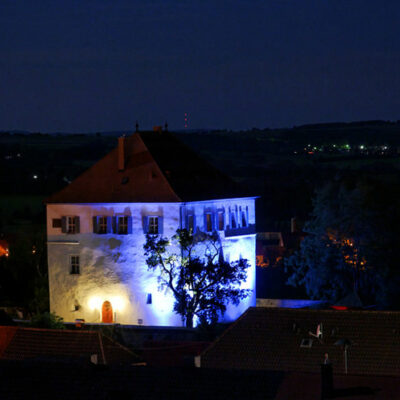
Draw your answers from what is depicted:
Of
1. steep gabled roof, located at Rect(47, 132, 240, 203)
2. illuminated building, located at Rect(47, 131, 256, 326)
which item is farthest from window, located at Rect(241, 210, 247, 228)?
steep gabled roof, located at Rect(47, 132, 240, 203)

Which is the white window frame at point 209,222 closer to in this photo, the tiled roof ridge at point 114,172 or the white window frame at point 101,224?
the tiled roof ridge at point 114,172

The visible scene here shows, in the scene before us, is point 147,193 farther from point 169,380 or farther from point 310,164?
point 310,164

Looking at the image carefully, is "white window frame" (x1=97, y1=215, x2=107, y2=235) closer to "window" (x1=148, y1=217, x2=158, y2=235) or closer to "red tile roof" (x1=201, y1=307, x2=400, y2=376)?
"window" (x1=148, y1=217, x2=158, y2=235)

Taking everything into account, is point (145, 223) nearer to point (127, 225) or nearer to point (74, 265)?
point (127, 225)

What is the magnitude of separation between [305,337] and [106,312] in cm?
1962

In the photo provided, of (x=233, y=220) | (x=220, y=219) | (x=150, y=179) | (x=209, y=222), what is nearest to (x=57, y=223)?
(x=150, y=179)

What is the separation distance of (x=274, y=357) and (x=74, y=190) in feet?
75.7

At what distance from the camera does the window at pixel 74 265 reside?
64.5m

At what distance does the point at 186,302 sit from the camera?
6247 cm

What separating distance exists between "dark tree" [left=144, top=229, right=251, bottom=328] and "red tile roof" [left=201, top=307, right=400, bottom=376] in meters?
14.7

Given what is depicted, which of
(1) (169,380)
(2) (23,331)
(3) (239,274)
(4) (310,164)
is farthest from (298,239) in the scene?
(1) (169,380)

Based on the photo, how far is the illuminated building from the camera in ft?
207

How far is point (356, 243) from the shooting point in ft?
233

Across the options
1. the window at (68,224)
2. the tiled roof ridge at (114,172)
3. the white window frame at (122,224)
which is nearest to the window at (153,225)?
the tiled roof ridge at (114,172)
